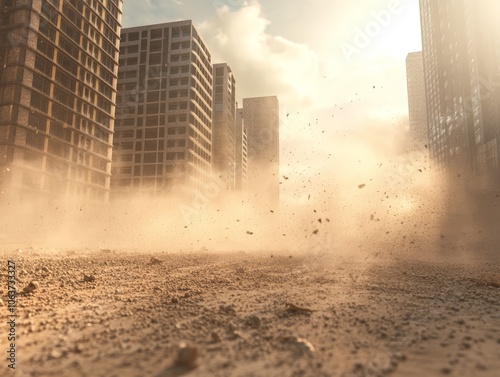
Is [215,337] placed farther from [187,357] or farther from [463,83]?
[463,83]

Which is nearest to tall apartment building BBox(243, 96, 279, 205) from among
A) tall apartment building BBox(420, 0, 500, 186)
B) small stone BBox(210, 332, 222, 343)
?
tall apartment building BBox(420, 0, 500, 186)

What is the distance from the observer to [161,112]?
233ft

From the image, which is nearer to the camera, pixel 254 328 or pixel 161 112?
pixel 254 328

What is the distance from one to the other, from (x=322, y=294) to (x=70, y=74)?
4858 centimetres

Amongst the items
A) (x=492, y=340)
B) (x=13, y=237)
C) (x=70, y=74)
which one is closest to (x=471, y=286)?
(x=492, y=340)

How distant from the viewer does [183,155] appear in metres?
67.4

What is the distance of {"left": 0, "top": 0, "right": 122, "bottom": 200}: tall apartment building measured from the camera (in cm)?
3606

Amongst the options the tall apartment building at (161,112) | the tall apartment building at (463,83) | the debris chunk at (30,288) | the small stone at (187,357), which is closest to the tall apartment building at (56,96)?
the tall apartment building at (161,112)

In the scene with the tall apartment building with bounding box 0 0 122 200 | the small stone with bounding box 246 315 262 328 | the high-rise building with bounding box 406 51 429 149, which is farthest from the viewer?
the high-rise building with bounding box 406 51 429 149

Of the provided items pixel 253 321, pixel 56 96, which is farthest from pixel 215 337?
pixel 56 96

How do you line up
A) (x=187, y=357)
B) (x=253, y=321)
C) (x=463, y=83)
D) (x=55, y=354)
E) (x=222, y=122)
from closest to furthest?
(x=187, y=357)
(x=55, y=354)
(x=253, y=321)
(x=463, y=83)
(x=222, y=122)

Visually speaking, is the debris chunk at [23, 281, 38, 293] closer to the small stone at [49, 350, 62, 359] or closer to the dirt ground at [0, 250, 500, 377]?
the dirt ground at [0, 250, 500, 377]

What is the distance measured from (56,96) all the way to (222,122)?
58379 millimetres

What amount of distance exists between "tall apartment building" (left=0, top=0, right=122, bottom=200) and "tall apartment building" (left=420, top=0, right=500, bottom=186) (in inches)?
2497
